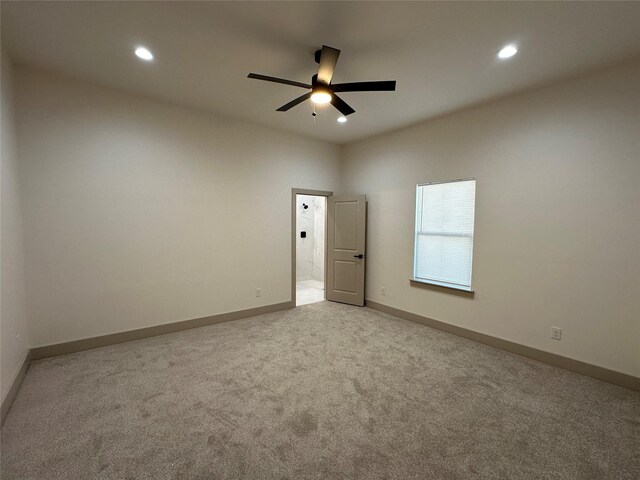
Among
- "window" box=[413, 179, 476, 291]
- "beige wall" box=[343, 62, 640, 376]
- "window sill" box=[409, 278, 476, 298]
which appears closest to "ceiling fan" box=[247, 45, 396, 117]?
"beige wall" box=[343, 62, 640, 376]

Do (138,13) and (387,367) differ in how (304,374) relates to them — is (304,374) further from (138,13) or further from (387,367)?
(138,13)

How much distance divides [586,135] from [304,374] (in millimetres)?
3594

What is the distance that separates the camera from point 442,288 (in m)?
3.79

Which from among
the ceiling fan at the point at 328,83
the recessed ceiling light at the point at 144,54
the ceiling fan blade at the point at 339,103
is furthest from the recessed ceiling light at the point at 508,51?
the recessed ceiling light at the point at 144,54

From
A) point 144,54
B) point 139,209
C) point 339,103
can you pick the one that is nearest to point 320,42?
point 339,103

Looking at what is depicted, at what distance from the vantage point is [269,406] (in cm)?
217

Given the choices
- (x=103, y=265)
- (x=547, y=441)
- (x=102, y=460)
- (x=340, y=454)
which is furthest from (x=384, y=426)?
(x=103, y=265)

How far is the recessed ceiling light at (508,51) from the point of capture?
226 centimetres

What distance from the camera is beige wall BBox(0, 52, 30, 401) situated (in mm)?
2166

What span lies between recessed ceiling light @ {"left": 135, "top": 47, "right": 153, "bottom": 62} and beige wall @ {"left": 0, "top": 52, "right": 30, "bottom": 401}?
110cm

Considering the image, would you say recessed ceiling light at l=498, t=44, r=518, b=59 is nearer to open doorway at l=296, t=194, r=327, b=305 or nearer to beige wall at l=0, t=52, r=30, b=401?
beige wall at l=0, t=52, r=30, b=401

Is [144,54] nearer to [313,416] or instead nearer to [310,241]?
[313,416]

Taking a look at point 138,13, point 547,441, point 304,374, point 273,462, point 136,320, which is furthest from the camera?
point 136,320

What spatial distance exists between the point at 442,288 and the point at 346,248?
5.83 feet
